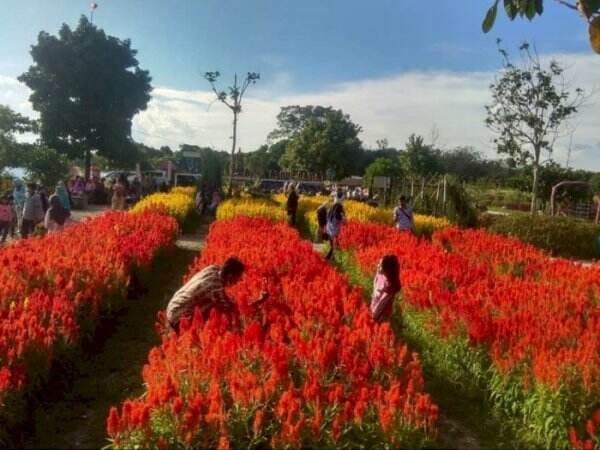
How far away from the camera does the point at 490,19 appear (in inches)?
102

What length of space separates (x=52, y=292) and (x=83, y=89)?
99.4 ft

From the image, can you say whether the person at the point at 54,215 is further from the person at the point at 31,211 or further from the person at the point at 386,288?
the person at the point at 386,288

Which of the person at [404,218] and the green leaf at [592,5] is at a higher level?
the green leaf at [592,5]

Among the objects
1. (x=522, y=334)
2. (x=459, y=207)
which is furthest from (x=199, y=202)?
(x=522, y=334)

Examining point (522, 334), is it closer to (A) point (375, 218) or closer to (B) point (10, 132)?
(A) point (375, 218)

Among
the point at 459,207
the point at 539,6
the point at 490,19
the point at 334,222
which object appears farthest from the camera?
the point at 459,207

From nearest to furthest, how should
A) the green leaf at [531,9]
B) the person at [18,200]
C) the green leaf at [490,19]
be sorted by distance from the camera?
the green leaf at [490,19], the green leaf at [531,9], the person at [18,200]

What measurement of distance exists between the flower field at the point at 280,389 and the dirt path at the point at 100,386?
0.82 m

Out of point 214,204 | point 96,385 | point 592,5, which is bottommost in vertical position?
point 96,385

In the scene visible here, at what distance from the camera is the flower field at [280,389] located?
3512 mm

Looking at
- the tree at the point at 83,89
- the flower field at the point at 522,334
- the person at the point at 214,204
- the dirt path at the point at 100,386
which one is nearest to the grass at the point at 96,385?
the dirt path at the point at 100,386

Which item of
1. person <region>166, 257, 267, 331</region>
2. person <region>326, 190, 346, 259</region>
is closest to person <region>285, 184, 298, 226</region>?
person <region>326, 190, 346, 259</region>

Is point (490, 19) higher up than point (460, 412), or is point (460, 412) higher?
point (490, 19)

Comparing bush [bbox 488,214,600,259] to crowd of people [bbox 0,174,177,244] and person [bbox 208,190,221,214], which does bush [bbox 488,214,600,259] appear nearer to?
person [bbox 208,190,221,214]
